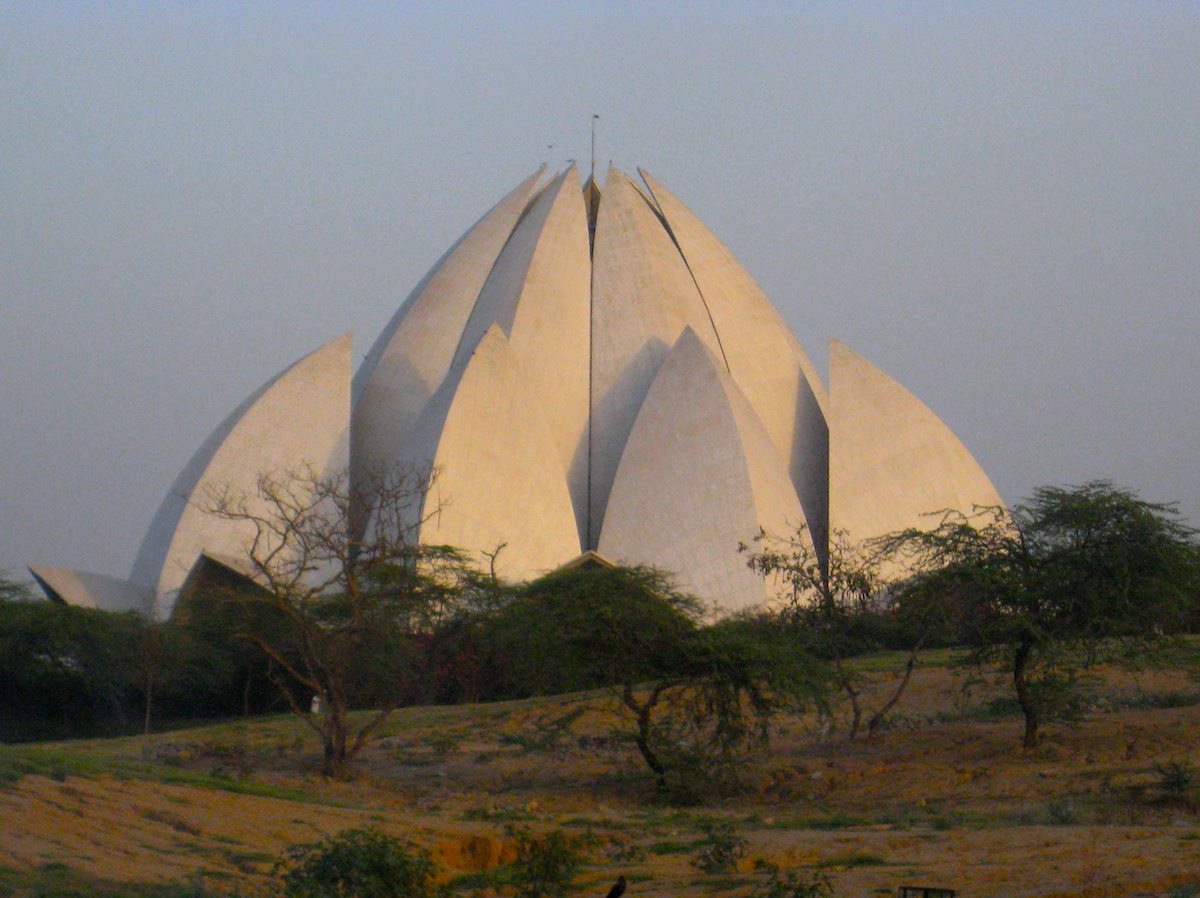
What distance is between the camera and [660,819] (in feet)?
36.9

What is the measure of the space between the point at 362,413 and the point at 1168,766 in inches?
804

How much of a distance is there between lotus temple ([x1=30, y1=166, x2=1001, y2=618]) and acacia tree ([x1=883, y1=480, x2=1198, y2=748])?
10.2 metres

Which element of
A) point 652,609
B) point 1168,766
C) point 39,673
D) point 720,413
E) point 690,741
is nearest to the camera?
point 1168,766

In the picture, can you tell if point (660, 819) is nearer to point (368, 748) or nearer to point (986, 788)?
point (986, 788)

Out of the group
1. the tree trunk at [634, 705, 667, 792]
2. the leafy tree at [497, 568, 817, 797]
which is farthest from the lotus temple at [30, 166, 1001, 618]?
the tree trunk at [634, 705, 667, 792]

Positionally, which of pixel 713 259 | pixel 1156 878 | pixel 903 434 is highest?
pixel 713 259

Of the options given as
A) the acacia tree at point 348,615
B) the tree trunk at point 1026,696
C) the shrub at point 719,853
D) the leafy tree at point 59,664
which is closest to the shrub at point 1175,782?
the tree trunk at point 1026,696

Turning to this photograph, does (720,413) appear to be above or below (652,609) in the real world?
above

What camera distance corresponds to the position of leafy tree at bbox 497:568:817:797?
13.2m

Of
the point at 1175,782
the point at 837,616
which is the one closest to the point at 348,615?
the point at 837,616

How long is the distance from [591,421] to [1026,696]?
15444mm

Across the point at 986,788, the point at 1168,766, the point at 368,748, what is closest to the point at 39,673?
the point at 368,748

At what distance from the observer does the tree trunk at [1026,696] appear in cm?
1327

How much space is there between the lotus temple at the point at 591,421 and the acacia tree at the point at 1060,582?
10.2m
